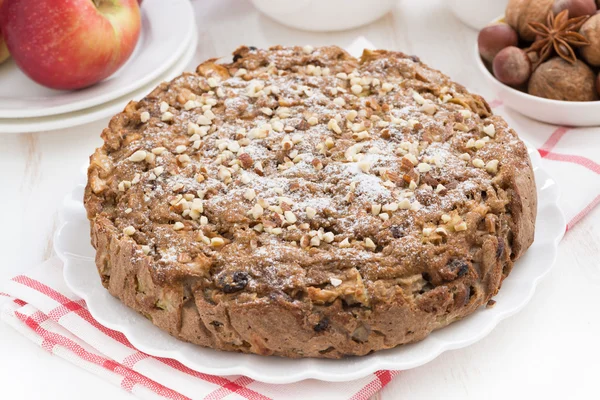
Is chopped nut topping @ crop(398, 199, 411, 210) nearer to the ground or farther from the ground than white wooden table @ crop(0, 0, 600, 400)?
farther from the ground

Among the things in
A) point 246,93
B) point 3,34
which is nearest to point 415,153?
point 246,93

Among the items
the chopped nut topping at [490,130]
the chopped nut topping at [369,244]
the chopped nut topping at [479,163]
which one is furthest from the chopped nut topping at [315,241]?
the chopped nut topping at [490,130]

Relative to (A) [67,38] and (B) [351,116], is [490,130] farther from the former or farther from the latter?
(A) [67,38]

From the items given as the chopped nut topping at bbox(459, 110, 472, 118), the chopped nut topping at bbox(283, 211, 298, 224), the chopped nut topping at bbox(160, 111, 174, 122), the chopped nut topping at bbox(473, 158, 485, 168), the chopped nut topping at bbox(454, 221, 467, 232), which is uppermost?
the chopped nut topping at bbox(454, 221, 467, 232)

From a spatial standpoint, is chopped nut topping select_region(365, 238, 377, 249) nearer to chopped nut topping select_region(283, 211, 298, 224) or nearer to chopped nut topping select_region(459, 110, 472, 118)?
chopped nut topping select_region(283, 211, 298, 224)

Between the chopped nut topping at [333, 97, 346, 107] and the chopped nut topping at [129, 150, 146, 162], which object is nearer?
the chopped nut topping at [129, 150, 146, 162]

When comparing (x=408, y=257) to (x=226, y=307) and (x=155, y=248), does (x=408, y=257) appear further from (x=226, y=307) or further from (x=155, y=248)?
(x=155, y=248)

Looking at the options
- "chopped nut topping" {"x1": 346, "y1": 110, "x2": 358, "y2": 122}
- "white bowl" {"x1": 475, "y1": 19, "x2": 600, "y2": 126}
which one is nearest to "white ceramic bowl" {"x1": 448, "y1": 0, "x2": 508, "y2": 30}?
"white bowl" {"x1": 475, "y1": 19, "x2": 600, "y2": 126}
